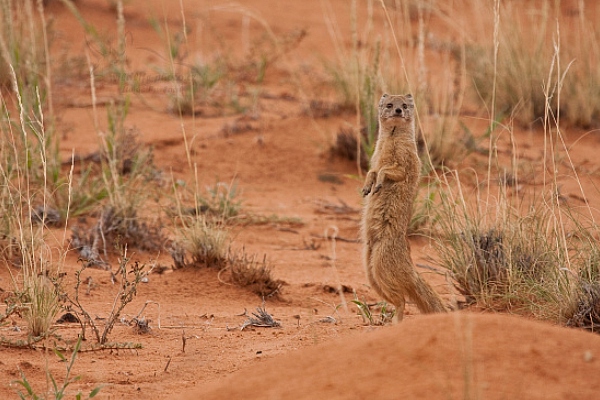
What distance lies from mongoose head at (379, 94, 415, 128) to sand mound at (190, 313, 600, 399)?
2252mm

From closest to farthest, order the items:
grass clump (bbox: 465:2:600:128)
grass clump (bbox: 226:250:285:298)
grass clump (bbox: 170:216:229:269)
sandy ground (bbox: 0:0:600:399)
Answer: sandy ground (bbox: 0:0:600:399)
grass clump (bbox: 226:250:285:298)
grass clump (bbox: 170:216:229:269)
grass clump (bbox: 465:2:600:128)

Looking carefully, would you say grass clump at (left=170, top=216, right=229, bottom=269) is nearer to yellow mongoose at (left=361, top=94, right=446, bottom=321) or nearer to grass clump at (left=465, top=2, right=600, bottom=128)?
yellow mongoose at (left=361, top=94, right=446, bottom=321)

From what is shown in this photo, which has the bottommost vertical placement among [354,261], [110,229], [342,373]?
[354,261]

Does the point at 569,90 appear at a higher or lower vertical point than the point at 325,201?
higher

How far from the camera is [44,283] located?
4.30 m

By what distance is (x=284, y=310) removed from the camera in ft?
18.1

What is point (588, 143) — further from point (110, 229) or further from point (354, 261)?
point (110, 229)

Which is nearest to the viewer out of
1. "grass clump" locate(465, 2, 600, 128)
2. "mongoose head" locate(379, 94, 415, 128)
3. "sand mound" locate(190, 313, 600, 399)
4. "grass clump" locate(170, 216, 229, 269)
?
"sand mound" locate(190, 313, 600, 399)

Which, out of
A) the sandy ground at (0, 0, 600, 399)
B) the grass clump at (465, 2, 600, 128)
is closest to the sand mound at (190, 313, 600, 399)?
the sandy ground at (0, 0, 600, 399)

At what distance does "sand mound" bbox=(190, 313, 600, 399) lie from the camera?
9.55 ft

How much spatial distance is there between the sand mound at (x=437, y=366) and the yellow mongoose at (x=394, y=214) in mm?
1498

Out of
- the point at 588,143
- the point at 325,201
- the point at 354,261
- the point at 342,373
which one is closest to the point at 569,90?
the point at 588,143

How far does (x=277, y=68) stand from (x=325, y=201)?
15.3ft

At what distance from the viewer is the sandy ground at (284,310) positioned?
304 cm
